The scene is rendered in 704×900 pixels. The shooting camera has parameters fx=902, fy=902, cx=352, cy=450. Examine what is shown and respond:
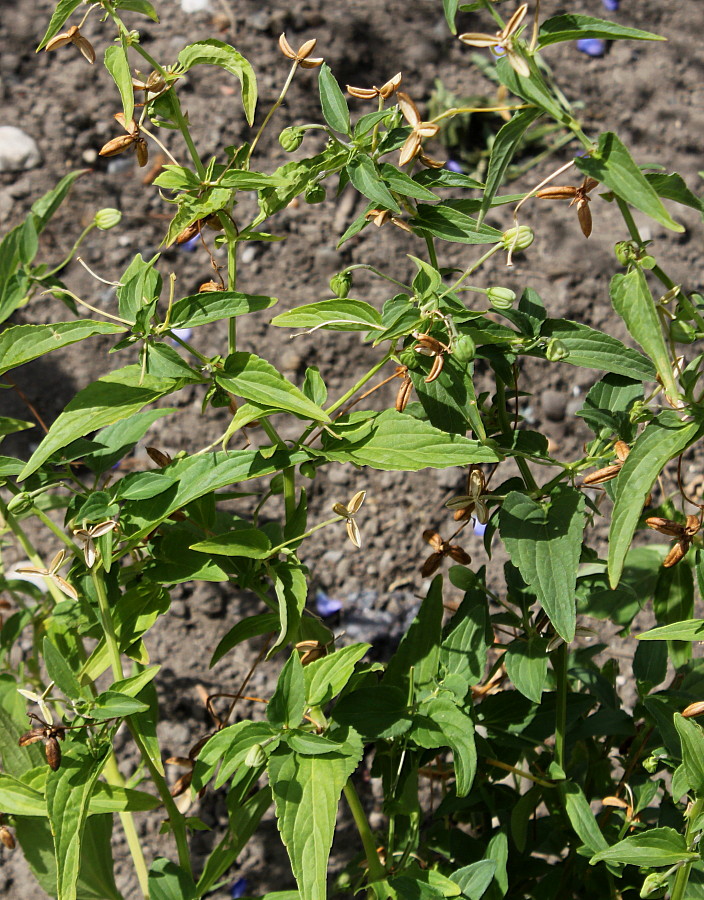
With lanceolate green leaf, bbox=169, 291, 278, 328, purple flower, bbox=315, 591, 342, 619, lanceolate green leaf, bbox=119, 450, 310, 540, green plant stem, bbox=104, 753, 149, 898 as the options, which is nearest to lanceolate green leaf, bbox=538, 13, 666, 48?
lanceolate green leaf, bbox=169, 291, 278, 328

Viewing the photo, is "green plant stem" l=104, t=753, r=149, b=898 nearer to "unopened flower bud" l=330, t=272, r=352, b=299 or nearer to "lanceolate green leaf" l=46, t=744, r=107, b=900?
"lanceolate green leaf" l=46, t=744, r=107, b=900

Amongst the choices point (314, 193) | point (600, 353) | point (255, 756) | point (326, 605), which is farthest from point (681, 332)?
point (326, 605)

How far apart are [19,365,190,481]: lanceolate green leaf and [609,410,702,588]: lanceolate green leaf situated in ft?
1.69

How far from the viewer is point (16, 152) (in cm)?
278

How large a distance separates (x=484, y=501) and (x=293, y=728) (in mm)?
375

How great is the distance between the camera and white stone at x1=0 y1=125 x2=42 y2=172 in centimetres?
278

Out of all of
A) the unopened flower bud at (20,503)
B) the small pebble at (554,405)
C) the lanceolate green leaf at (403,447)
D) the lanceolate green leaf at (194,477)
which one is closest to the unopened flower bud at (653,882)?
the lanceolate green leaf at (403,447)

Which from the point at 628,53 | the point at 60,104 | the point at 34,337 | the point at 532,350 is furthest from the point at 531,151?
the point at 34,337

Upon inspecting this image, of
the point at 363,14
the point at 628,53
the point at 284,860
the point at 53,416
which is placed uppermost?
the point at 363,14

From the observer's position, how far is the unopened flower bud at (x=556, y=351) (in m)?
1.02

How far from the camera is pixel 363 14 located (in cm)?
310

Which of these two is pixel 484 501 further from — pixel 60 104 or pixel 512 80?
pixel 60 104

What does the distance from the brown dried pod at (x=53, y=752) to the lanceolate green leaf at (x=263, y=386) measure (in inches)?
18.4

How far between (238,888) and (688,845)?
118cm
